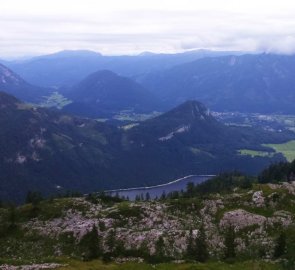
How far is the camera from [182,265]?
96938 mm

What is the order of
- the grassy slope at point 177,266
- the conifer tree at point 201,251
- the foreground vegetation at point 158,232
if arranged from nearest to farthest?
the grassy slope at point 177,266 < the foreground vegetation at point 158,232 < the conifer tree at point 201,251

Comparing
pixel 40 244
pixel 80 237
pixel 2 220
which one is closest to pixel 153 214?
pixel 80 237

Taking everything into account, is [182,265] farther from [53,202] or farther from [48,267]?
[53,202]

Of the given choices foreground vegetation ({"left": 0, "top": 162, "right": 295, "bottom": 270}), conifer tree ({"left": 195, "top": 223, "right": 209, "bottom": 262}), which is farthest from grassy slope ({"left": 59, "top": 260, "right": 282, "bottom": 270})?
conifer tree ({"left": 195, "top": 223, "right": 209, "bottom": 262})

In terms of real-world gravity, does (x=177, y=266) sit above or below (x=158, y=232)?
above

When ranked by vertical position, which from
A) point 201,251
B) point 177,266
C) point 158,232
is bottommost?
point 158,232

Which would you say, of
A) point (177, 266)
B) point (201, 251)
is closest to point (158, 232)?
point (201, 251)

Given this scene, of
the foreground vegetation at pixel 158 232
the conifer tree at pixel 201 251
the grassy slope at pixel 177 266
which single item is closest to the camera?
the grassy slope at pixel 177 266

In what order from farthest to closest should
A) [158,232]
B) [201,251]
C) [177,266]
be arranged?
[158,232], [201,251], [177,266]

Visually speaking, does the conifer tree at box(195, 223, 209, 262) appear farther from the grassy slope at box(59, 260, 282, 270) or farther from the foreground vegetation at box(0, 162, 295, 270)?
the grassy slope at box(59, 260, 282, 270)

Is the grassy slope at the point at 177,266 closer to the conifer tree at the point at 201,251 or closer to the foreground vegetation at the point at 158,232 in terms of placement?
the foreground vegetation at the point at 158,232

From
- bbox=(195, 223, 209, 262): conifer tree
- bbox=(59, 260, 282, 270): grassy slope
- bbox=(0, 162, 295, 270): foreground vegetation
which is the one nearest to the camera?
bbox=(59, 260, 282, 270): grassy slope

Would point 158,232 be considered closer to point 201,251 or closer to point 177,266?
point 201,251

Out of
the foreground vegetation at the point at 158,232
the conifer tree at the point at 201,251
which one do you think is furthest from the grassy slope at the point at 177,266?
the conifer tree at the point at 201,251
